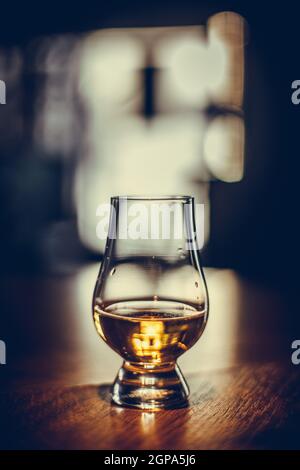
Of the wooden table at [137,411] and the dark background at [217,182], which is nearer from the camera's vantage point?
the wooden table at [137,411]

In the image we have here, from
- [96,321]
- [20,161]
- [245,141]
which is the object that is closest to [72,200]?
[20,161]

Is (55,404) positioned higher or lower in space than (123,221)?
lower

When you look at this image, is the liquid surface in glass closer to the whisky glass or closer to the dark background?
the whisky glass

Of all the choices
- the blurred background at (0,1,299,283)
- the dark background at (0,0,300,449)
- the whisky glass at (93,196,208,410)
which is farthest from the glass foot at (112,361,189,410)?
the blurred background at (0,1,299,283)

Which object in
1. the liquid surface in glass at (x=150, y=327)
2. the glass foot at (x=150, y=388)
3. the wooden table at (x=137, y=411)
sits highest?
A: the liquid surface in glass at (x=150, y=327)

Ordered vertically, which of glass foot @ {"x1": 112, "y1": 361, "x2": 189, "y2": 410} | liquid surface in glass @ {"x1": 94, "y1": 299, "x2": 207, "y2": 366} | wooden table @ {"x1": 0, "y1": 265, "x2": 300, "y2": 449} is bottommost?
wooden table @ {"x1": 0, "y1": 265, "x2": 300, "y2": 449}

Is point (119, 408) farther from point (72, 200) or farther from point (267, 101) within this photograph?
point (72, 200)

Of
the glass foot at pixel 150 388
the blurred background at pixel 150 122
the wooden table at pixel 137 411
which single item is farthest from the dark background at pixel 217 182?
the glass foot at pixel 150 388

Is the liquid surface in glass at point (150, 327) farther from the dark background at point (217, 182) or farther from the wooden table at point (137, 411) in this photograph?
the dark background at point (217, 182)
